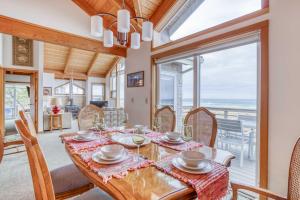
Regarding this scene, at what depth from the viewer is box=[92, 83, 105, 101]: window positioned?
1040cm

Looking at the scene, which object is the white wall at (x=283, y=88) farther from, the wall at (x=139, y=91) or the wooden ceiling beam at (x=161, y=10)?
the wall at (x=139, y=91)

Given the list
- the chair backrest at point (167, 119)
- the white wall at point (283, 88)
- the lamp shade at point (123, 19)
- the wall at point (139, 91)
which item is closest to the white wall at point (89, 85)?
the wall at point (139, 91)

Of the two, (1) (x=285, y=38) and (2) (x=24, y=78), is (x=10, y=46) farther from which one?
(1) (x=285, y=38)

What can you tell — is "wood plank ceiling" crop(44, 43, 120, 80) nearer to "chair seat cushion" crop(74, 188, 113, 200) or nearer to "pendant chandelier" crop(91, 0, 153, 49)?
"pendant chandelier" crop(91, 0, 153, 49)

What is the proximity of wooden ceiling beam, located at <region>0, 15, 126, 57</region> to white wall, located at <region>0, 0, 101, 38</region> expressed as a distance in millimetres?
84

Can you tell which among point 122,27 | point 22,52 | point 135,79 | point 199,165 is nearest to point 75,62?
point 22,52

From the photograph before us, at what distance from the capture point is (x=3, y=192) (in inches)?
80.0

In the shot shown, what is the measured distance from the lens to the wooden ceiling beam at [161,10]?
3093 millimetres

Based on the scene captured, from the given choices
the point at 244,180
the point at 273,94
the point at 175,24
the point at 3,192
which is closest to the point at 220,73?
the point at 273,94

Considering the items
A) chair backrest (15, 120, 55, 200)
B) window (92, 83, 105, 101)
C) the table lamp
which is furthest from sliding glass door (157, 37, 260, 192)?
window (92, 83, 105, 101)

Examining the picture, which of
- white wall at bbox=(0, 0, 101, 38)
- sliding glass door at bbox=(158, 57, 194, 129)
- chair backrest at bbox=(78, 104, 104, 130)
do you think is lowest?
chair backrest at bbox=(78, 104, 104, 130)

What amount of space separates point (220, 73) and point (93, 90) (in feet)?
29.7

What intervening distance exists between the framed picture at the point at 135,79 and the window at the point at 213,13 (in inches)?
48.5

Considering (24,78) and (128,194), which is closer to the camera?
(128,194)
